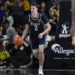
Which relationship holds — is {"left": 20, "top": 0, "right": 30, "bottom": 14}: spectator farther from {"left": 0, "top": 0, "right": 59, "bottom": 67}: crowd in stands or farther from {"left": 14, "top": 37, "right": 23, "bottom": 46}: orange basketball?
{"left": 14, "top": 37, "right": 23, "bottom": 46}: orange basketball

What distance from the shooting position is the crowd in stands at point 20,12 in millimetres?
13141

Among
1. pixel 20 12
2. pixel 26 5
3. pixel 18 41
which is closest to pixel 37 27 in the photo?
pixel 18 41

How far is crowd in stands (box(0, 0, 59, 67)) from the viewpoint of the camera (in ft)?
43.1

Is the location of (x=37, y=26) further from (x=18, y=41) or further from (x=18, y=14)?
(x=18, y=14)

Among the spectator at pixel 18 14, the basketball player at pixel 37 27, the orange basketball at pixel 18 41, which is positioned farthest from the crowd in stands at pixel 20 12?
the orange basketball at pixel 18 41

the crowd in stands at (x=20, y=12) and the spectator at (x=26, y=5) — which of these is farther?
the spectator at (x=26, y=5)

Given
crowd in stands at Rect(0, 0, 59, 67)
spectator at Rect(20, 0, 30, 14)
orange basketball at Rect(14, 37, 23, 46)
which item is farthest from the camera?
spectator at Rect(20, 0, 30, 14)

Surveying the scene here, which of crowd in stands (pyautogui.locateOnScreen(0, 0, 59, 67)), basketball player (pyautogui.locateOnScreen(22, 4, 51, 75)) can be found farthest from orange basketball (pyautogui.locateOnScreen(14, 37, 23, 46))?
crowd in stands (pyautogui.locateOnScreen(0, 0, 59, 67))

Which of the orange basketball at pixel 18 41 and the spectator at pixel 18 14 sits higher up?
the spectator at pixel 18 14

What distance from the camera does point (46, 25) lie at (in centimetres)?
1006

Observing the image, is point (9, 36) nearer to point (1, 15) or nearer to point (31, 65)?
point (31, 65)

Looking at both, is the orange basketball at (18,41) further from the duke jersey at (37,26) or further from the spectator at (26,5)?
the spectator at (26,5)

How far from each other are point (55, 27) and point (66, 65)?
64.4 inches

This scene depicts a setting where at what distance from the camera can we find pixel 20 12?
50.0 feet
